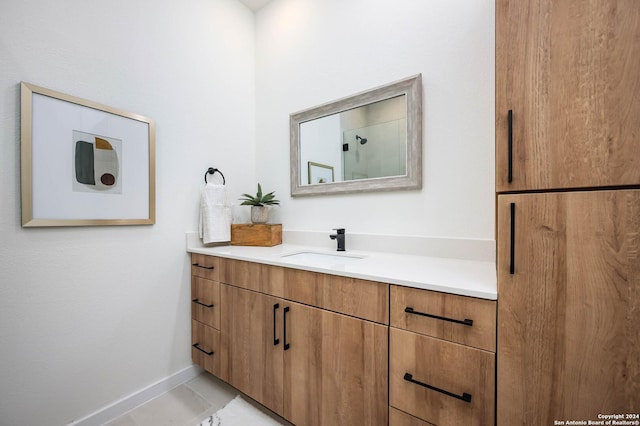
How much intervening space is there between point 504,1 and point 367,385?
4.50 feet

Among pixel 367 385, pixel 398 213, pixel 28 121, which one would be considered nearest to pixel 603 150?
pixel 398 213

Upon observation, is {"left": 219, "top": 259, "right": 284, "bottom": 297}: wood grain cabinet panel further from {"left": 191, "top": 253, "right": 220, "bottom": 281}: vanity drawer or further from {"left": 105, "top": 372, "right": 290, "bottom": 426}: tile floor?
{"left": 105, "top": 372, "right": 290, "bottom": 426}: tile floor

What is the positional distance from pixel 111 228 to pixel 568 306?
6.48ft

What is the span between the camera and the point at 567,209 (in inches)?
27.0

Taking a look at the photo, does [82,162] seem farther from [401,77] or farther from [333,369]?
[401,77]

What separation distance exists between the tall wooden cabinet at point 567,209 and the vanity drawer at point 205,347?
4.82ft

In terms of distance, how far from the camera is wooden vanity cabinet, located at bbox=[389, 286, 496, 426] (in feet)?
2.56

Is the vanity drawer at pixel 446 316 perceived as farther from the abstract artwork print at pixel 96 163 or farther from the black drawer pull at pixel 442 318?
the abstract artwork print at pixel 96 163

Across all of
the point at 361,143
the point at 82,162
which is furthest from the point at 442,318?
the point at 82,162

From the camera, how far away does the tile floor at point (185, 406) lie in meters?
1.40

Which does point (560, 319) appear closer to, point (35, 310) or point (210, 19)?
point (35, 310)

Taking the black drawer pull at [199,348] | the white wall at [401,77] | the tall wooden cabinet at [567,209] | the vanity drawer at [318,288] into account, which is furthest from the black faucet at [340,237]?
the black drawer pull at [199,348]

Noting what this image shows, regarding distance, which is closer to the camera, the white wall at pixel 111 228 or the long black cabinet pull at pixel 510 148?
the long black cabinet pull at pixel 510 148

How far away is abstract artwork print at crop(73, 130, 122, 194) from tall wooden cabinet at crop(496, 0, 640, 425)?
181cm
